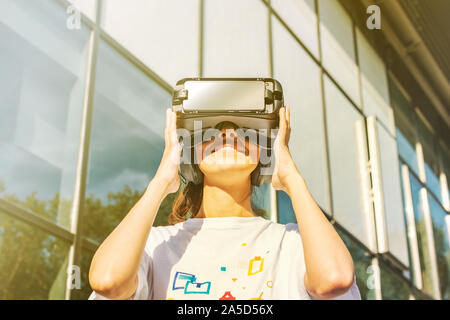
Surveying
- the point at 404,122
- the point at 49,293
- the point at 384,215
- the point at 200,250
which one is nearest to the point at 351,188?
the point at 384,215

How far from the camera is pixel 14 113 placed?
2.42 metres

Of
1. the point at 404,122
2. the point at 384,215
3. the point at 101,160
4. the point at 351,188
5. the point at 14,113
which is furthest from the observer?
the point at 404,122

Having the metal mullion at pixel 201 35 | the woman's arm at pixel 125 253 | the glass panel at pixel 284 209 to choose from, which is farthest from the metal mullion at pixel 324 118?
the woman's arm at pixel 125 253

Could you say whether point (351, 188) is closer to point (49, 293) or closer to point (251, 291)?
point (49, 293)

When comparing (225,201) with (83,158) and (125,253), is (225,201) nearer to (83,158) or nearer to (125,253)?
(125,253)

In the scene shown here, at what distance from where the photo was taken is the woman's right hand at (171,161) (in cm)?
131

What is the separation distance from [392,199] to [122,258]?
17.6ft

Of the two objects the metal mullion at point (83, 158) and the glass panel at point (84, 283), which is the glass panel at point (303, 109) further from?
the glass panel at point (84, 283)

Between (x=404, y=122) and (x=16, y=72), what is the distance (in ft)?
→ 20.7

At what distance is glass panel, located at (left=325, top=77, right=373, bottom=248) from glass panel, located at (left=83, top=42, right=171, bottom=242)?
2.29 m

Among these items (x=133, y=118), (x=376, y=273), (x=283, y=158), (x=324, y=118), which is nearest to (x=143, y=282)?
(x=283, y=158)

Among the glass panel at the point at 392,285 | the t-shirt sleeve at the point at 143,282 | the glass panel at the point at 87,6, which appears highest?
the glass panel at the point at 87,6

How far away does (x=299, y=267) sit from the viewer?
1251 mm

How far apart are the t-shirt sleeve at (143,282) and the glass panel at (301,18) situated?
3880 mm
